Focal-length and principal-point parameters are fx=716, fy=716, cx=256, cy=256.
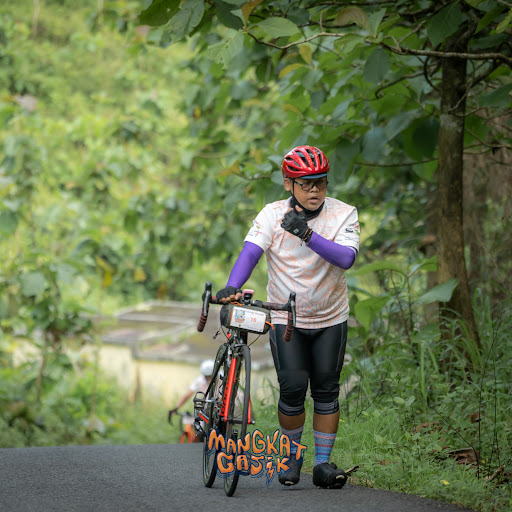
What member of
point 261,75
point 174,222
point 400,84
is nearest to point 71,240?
point 174,222

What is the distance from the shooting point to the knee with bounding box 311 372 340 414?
3.91 meters

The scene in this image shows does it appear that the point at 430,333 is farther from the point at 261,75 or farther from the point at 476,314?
the point at 261,75

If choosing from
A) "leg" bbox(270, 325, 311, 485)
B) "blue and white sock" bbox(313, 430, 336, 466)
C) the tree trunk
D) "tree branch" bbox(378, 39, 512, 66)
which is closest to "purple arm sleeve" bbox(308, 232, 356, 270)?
"leg" bbox(270, 325, 311, 485)

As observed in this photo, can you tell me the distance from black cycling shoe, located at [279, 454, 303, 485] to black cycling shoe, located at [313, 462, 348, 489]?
0.10 metres

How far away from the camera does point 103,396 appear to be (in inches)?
663

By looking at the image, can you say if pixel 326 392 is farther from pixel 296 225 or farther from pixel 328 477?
pixel 296 225

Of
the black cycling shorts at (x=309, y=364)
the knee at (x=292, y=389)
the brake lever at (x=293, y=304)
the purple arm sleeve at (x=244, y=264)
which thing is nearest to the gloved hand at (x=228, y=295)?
the purple arm sleeve at (x=244, y=264)

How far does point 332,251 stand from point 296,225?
23cm

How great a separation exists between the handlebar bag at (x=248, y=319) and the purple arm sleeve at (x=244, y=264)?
0.46 feet

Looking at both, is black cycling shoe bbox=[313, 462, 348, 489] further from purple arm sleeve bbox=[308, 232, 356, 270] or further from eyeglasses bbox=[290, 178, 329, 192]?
eyeglasses bbox=[290, 178, 329, 192]

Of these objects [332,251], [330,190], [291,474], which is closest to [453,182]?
[330,190]

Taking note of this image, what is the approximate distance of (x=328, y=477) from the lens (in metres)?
3.84

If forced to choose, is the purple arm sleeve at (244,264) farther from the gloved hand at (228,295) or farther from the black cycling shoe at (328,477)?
the black cycling shoe at (328,477)

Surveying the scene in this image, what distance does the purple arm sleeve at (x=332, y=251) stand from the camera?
3.62 meters
